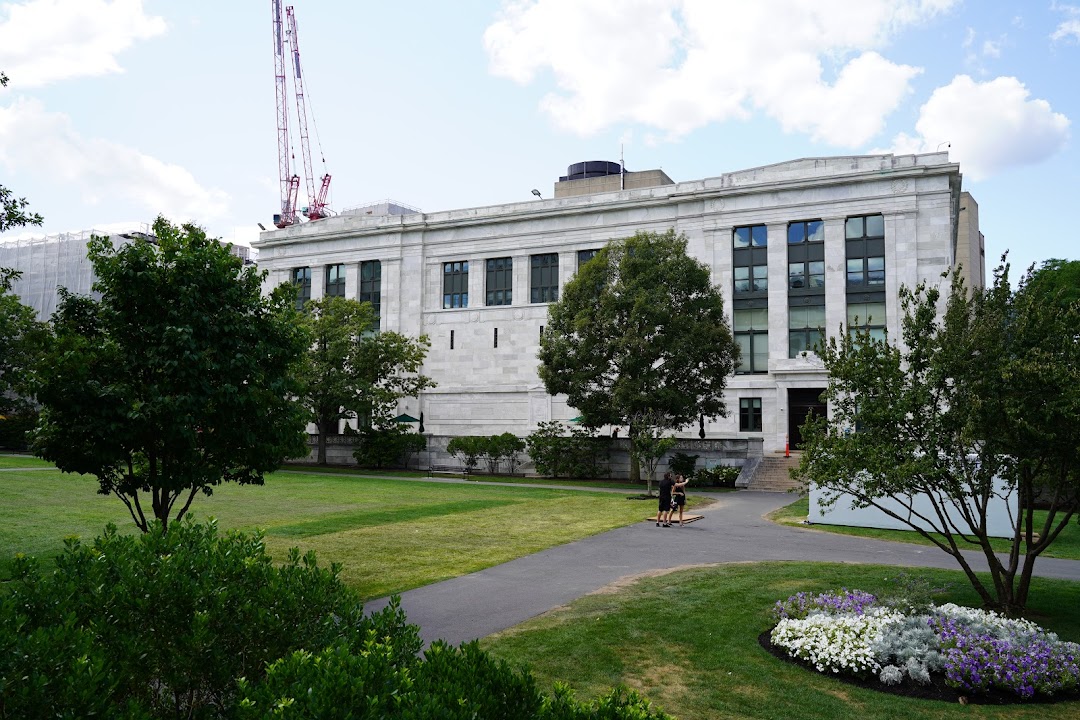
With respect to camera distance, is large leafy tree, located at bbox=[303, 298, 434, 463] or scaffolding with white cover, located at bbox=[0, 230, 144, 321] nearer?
large leafy tree, located at bbox=[303, 298, 434, 463]

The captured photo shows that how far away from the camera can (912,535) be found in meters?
24.2

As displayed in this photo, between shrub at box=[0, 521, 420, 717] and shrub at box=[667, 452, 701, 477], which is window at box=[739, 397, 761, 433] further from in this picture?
→ shrub at box=[0, 521, 420, 717]

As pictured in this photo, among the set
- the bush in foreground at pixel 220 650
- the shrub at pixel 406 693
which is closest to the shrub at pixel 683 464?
the bush in foreground at pixel 220 650

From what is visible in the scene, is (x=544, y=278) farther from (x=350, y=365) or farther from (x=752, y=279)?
(x=350, y=365)

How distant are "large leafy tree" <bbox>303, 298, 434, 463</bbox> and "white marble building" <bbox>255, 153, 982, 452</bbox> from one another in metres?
9.12

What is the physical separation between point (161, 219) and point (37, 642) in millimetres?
11659

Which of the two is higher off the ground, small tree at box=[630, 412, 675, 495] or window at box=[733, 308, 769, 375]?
window at box=[733, 308, 769, 375]

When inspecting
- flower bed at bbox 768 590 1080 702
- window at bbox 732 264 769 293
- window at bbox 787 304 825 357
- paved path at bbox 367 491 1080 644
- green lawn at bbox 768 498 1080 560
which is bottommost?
green lawn at bbox 768 498 1080 560

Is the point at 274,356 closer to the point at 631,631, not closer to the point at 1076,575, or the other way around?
the point at 631,631

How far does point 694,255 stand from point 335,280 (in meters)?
32.4

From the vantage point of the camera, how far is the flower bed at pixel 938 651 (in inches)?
398

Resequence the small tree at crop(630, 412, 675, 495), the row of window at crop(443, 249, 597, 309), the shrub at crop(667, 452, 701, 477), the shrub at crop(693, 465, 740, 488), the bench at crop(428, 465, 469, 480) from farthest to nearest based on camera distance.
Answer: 1. the row of window at crop(443, 249, 597, 309)
2. the bench at crop(428, 465, 469, 480)
3. the shrub at crop(667, 452, 701, 477)
4. the shrub at crop(693, 465, 740, 488)
5. the small tree at crop(630, 412, 675, 495)

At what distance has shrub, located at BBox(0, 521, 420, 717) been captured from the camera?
5.58 m

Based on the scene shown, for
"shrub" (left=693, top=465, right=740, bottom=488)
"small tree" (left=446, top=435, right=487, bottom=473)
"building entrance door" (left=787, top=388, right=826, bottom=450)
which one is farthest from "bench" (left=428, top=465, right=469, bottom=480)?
"building entrance door" (left=787, top=388, right=826, bottom=450)
